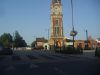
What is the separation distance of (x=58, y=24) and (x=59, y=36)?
5779 mm

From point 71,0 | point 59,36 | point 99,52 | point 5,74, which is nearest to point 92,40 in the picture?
point 59,36

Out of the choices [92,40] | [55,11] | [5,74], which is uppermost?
[55,11]

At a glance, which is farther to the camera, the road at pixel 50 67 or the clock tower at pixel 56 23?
the clock tower at pixel 56 23

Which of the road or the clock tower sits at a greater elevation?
the clock tower

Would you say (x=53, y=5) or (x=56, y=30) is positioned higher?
(x=53, y=5)

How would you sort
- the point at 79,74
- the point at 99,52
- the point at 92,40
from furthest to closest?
the point at 92,40 → the point at 99,52 → the point at 79,74

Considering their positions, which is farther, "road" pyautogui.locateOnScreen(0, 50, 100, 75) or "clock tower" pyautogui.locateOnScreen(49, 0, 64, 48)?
"clock tower" pyautogui.locateOnScreen(49, 0, 64, 48)

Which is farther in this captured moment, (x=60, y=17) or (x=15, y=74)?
(x=60, y=17)

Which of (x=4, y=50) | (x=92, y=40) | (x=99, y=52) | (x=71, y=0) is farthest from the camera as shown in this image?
(x=92, y=40)

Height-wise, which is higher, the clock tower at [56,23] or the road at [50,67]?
the clock tower at [56,23]

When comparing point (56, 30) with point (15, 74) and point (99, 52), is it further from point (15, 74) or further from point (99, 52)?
point (15, 74)

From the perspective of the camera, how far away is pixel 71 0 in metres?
57.4

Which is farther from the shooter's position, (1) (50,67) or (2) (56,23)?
(2) (56,23)

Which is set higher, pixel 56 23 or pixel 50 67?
pixel 56 23
